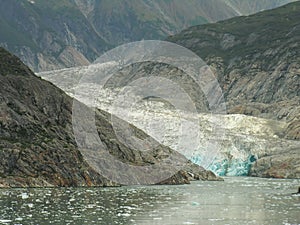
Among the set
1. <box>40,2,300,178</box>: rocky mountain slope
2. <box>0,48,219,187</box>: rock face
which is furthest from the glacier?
<box>0,48,219,187</box>: rock face

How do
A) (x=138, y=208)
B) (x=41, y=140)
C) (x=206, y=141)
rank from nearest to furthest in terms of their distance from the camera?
(x=138, y=208) < (x=41, y=140) < (x=206, y=141)

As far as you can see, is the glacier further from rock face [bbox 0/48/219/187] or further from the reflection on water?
the reflection on water

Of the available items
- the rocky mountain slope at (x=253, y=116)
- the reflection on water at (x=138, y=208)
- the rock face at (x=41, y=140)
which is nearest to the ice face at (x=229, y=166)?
the rocky mountain slope at (x=253, y=116)

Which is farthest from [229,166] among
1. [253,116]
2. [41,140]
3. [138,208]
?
[138,208]

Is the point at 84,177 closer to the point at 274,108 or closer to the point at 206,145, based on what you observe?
the point at 206,145

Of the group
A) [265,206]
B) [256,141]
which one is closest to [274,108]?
[256,141]

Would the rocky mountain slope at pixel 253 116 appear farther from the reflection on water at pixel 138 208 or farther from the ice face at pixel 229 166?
the reflection on water at pixel 138 208

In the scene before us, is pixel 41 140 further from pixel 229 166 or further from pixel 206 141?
pixel 206 141
